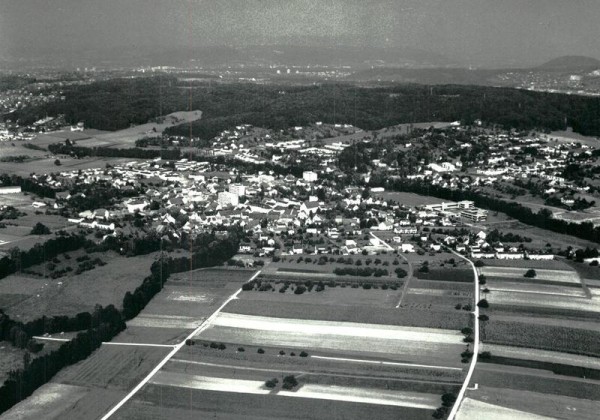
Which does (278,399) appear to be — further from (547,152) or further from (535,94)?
(535,94)

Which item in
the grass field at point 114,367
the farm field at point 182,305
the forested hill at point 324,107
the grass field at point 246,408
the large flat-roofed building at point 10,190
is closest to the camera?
the grass field at point 246,408

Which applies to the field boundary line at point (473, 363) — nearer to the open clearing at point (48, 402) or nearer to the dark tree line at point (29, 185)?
the open clearing at point (48, 402)

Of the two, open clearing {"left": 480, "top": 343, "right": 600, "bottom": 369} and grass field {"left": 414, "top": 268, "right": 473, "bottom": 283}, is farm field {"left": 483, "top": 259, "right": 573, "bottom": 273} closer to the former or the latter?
grass field {"left": 414, "top": 268, "right": 473, "bottom": 283}

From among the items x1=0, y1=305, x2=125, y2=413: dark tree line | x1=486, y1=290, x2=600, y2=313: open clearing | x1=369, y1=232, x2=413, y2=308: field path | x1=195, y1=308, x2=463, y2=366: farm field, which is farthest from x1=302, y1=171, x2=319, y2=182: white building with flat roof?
x1=0, y1=305, x2=125, y2=413: dark tree line

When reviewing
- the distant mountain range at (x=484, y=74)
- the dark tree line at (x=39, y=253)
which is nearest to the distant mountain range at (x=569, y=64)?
the distant mountain range at (x=484, y=74)

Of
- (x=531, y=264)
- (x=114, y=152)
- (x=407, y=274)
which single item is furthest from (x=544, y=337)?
(x=114, y=152)

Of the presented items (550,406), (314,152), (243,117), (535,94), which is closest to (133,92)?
(243,117)

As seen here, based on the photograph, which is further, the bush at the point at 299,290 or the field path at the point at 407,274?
the bush at the point at 299,290

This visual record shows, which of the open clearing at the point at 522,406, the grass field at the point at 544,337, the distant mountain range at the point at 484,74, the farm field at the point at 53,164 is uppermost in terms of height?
the distant mountain range at the point at 484,74
